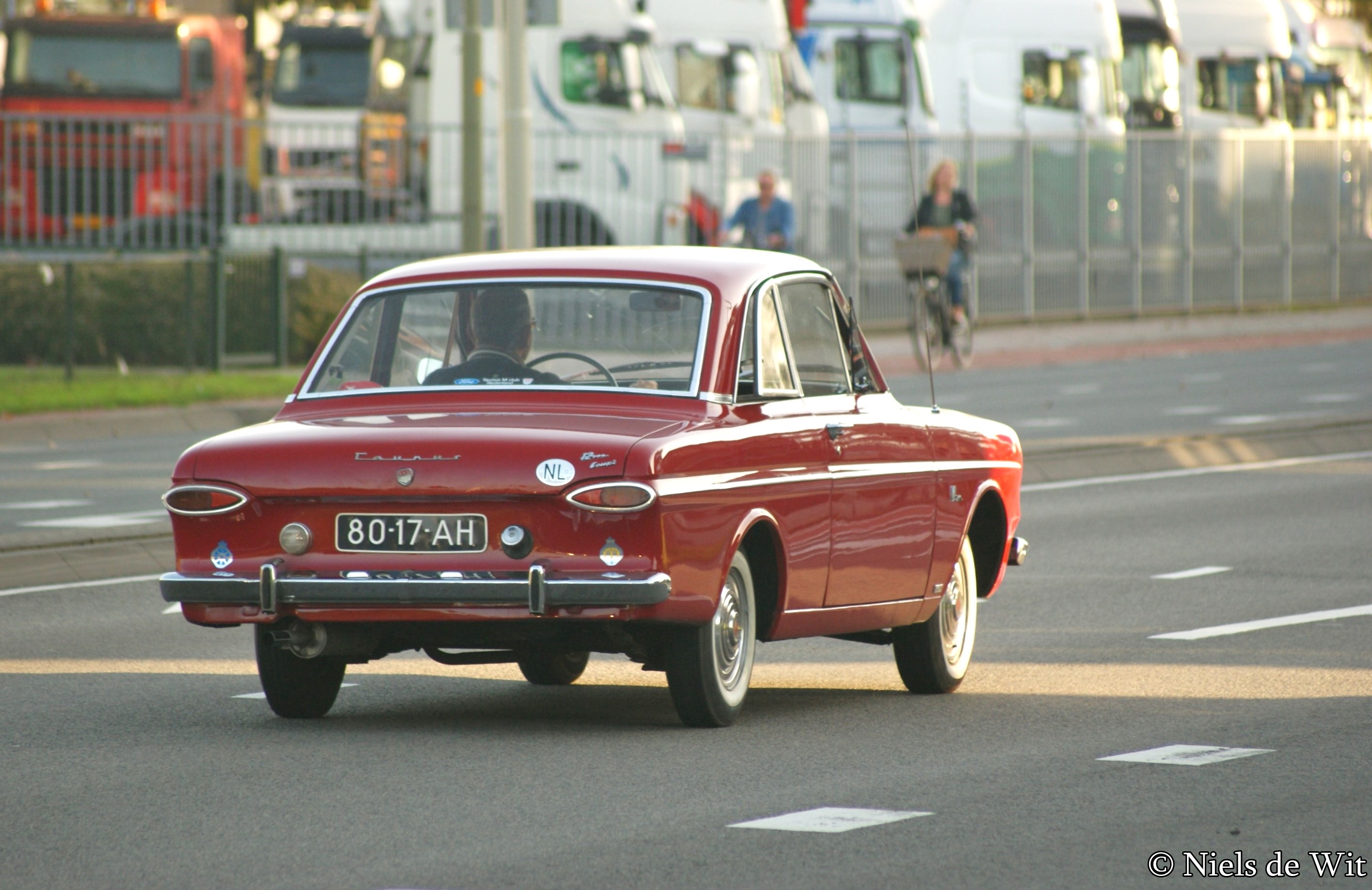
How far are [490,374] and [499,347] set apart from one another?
0.37 ft

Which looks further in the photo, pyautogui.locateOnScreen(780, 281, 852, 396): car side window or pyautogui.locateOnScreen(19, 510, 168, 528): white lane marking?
pyautogui.locateOnScreen(19, 510, 168, 528): white lane marking

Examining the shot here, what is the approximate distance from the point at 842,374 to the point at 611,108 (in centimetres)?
2282

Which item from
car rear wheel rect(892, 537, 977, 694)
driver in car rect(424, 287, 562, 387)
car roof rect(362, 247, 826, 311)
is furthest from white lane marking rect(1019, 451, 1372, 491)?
driver in car rect(424, 287, 562, 387)

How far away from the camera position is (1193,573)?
40.7 feet

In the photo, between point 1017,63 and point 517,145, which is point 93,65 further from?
point 517,145

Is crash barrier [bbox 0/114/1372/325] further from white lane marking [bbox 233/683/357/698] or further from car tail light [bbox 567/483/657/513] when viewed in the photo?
car tail light [bbox 567/483/657/513]

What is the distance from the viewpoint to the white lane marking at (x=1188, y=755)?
24.1 ft

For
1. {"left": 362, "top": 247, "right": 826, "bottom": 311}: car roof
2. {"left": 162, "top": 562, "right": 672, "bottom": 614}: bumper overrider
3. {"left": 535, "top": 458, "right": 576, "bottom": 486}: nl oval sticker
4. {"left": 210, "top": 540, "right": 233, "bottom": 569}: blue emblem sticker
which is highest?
{"left": 362, "top": 247, "right": 826, "bottom": 311}: car roof

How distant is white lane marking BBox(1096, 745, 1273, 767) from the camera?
7340mm

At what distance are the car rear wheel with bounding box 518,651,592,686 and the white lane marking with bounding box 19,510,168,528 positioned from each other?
489 cm

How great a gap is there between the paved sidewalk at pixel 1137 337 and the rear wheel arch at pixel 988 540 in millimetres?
17075

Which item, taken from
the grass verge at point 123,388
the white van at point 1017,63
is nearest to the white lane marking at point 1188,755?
the grass verge at point 123,388

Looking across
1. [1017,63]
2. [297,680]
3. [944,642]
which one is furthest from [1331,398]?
[297,680]

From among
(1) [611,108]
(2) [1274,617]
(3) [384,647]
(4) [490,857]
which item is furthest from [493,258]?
(1) [611,108]
